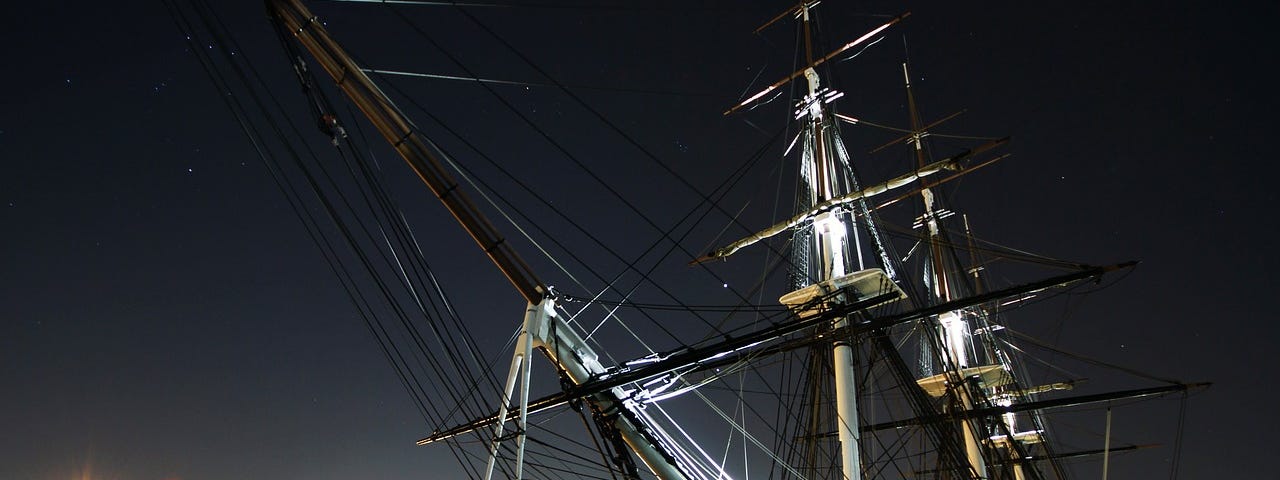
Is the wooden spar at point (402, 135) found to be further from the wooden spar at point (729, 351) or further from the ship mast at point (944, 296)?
the ship mast at point (944, 296)

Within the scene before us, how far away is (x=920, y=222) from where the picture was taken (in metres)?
29.7

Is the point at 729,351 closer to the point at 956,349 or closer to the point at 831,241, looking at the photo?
the point at 831,241

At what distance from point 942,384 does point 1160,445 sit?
266 inches

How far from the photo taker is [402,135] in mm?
7297

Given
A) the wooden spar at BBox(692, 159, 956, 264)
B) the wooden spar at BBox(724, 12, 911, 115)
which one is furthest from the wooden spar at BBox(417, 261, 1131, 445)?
the wooden spar at BBox(724, 12, 911, 115)

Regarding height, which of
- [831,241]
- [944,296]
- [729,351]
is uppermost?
[944,296]

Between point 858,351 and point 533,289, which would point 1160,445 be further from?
point 533,289

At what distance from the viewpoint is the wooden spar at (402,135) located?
22.2ft

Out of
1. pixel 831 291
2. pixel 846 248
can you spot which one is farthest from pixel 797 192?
pixel 831 291

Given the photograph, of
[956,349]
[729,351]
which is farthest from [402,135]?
[956,349]


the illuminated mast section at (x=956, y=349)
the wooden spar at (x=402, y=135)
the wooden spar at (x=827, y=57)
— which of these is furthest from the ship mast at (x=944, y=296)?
the wooden spar at (x=402, y=135)

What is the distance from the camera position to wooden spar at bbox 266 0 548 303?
6.77m

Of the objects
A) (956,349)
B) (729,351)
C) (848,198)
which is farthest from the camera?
(956,349)

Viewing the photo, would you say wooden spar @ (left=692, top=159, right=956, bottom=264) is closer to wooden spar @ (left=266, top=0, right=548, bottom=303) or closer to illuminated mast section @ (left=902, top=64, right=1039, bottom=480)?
illuminated mast section @ (left=902, top=64, right=1039, bottom=480)
